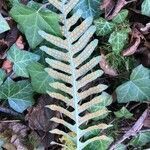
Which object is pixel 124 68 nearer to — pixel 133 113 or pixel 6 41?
pixel 133 113

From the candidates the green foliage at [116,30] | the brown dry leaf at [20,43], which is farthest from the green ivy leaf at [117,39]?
the brown dry leaf at [20,43]

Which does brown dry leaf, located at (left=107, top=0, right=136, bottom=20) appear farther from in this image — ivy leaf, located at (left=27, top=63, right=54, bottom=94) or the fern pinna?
ivy leaf, located at (left=27, top=63, right=54, bottom=94)

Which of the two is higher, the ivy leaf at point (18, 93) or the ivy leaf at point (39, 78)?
the ivy leaf at point (39, 78)

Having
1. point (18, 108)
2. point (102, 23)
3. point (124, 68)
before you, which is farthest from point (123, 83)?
point (18, 108)

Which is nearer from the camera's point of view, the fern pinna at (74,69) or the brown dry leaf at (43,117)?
the fern pinna at (74,69)

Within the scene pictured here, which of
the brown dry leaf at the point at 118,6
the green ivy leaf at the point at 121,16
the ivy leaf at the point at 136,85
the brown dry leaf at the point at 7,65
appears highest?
the brown dry leaf at the point at 118,6

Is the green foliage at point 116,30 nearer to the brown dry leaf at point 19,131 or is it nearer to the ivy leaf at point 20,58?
the ivy leaf at point 20,58
